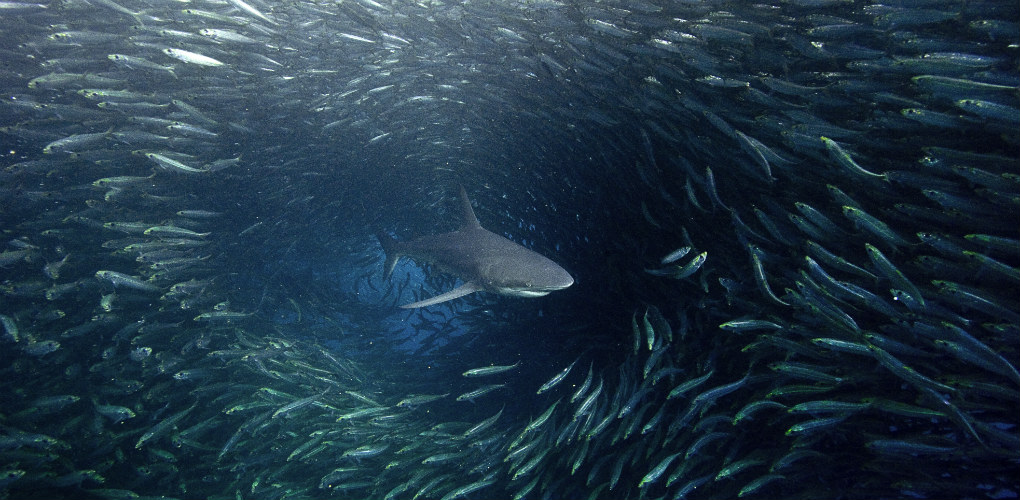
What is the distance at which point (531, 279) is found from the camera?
442 cm

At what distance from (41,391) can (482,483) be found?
591 centimetres

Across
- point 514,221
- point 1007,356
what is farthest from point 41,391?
point 1007,356

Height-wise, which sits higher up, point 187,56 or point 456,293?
point 187,56

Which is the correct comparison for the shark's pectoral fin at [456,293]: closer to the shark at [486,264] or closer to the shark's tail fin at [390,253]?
the shark at [486,264]

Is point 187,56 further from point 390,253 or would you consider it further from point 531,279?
point 531,279

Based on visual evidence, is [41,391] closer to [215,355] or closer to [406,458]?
[215,355]

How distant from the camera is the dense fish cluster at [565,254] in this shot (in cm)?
317

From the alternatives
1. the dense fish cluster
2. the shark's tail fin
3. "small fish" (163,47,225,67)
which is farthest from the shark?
"small fish" (163,47,225,67)

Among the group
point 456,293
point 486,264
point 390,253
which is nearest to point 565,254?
point 486,264

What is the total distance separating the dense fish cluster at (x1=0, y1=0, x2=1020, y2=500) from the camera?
10.4 feet

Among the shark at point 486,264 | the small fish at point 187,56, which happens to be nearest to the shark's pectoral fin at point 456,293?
the shark at point 486,264

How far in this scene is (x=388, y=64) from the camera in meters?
7.54

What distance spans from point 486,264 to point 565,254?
260 centimetres

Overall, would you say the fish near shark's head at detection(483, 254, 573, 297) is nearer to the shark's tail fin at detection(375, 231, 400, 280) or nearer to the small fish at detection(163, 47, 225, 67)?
the shark's tail fin at detection(375, 231, 400, 280)
